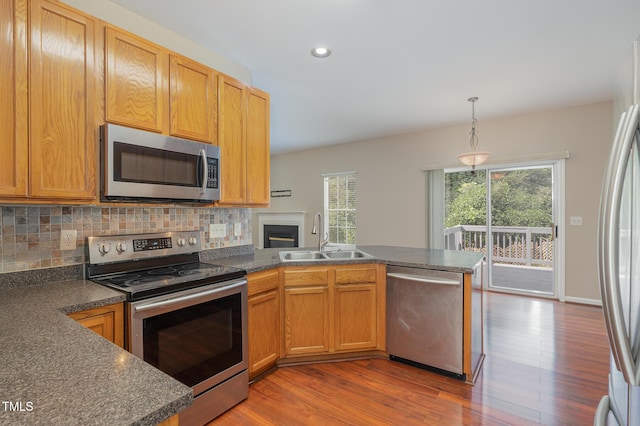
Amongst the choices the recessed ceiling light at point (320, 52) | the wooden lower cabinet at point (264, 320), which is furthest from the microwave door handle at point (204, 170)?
the recessed ceiling light at point (320, 52)

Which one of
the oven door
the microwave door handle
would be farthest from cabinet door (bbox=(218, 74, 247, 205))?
the oven door

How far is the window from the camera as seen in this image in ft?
20.5

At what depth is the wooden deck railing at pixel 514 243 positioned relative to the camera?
190 inches

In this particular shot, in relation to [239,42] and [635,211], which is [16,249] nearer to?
[239,42]

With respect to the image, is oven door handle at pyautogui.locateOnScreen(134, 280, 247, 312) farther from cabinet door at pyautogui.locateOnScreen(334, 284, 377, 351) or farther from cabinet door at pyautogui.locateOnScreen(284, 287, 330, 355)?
cabinet door at pyautogui.locateOnScreen(334, 284, 377, 351)

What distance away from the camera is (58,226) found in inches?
72.1

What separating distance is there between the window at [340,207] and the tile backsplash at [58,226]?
4.14m

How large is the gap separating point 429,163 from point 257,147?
3425 mm

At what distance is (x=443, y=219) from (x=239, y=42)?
396 cm

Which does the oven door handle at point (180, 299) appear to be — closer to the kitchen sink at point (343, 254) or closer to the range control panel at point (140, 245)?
the range control panel at point (140, 245)

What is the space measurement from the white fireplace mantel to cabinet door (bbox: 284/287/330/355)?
4192 mm

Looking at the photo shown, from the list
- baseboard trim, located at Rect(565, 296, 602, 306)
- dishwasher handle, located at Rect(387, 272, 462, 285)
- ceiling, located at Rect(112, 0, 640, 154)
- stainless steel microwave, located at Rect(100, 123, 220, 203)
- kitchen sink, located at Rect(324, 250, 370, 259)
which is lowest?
baseboard trim, located at Rect(565, 296, 602, 306)

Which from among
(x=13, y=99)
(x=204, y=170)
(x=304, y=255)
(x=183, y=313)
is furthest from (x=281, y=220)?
(x=13, y=99)

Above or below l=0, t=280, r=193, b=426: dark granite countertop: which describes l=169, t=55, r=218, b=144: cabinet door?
above
